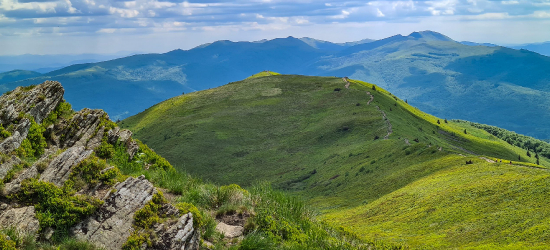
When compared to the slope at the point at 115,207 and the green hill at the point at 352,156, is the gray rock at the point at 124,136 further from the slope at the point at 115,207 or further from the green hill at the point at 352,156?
the green hill at the point at 352,156

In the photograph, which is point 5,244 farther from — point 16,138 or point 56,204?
point 16,138

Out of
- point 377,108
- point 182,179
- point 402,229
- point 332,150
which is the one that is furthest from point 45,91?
point 377,108

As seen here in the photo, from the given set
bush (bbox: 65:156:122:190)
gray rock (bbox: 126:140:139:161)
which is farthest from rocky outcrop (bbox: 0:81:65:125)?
bush (bbox: 65:156:122:190)

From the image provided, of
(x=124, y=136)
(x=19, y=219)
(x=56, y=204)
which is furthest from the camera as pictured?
(x=124, y=136)

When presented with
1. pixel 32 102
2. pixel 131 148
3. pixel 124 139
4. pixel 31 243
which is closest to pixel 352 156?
pixel 131 148

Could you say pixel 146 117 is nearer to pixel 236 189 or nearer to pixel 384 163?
pixel 384 163

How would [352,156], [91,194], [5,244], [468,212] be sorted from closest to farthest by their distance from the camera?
[5,244] → [91,194] → [468,212] → [352,156]
